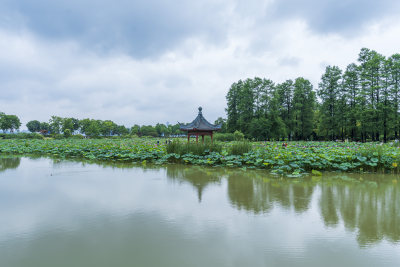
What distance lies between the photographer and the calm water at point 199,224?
8.24 ft

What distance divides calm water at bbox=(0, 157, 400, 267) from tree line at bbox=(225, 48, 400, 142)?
17604mm

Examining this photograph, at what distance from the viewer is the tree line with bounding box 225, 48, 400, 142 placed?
19.7 meters

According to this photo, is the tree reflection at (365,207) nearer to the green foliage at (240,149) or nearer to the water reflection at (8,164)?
the green foliage at (240,149)

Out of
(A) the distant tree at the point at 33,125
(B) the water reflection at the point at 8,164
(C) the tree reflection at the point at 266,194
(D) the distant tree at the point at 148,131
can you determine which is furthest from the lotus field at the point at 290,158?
(A) the distant tree at the point at 33,125

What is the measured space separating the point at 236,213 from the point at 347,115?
74.7ft

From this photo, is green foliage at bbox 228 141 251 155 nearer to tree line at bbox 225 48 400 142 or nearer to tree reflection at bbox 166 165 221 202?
tree reflection at bbox 166 165 221 202

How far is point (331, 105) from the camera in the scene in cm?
2508

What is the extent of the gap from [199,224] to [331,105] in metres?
26.1

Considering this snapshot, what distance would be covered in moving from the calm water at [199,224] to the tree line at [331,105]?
57.8ft

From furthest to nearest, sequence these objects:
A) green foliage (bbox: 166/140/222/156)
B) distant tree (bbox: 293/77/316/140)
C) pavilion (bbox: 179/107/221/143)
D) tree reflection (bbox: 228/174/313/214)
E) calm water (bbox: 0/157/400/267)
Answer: distant tree (bbox: 293/77/316/140)
pavilion (bbox: 179/107/221/143)
green foliage (bbox: 166/140/222/156)
tree reflection (bbox: 228/174/313/214)
calm water (bbox: 0/157/400/267)

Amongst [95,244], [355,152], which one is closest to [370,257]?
[95,244]

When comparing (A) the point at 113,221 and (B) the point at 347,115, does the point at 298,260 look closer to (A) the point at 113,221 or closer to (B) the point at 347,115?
(A) the point at 113,221

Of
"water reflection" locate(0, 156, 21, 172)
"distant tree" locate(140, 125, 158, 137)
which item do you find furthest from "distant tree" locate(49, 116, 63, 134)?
"water reflection" locate(0, 156, 21, 172)

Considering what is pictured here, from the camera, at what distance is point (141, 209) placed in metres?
4.11
